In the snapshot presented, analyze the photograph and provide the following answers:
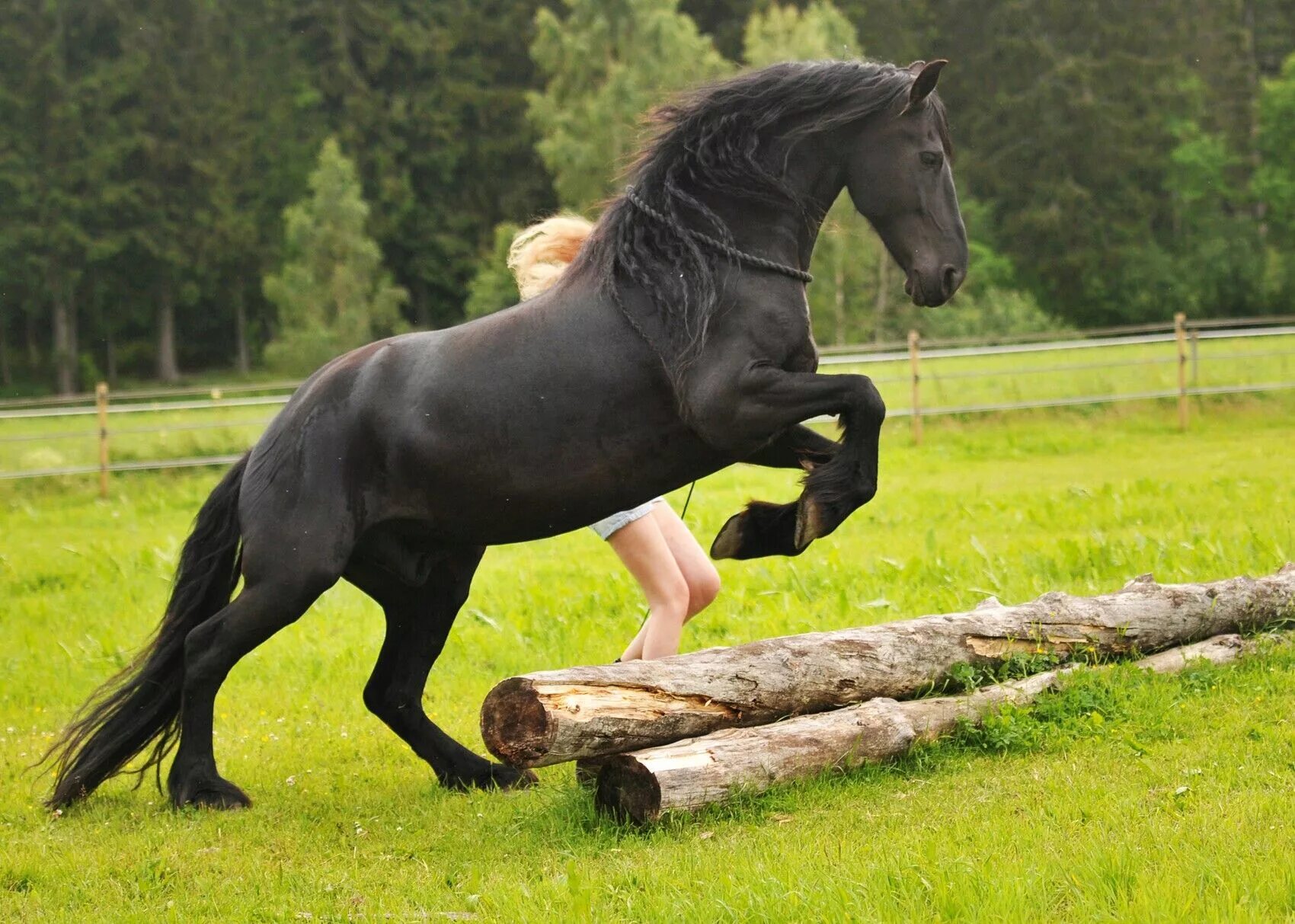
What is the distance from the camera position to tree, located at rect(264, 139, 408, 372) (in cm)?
3966

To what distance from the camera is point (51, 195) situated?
146 feet

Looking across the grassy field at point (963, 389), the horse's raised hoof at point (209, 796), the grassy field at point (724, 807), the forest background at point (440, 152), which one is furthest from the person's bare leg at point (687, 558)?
the forest background at point (440, 152)

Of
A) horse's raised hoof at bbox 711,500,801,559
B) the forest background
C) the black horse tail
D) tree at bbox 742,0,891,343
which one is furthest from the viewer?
the forest background

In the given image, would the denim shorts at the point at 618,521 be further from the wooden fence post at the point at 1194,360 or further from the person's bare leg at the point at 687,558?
the wooden fence post at the point at 1194,360

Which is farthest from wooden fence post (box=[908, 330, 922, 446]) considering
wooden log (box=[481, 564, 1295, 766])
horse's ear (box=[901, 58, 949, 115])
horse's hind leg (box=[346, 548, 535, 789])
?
horse's ear (box=[901, 58, 949, 115])

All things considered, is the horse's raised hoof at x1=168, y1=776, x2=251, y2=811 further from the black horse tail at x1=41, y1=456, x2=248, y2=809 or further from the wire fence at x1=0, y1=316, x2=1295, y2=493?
the wire fence at x1=0, y1=316, x2=1295, y2=493

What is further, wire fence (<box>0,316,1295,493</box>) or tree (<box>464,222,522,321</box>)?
tree (<box>464,222,522,321</box>)

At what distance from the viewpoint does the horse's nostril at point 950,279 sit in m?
4.83

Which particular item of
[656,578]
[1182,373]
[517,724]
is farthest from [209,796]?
[1182,373]

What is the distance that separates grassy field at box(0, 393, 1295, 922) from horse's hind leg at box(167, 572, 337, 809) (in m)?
0.14

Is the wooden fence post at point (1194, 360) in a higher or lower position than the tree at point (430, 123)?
lower

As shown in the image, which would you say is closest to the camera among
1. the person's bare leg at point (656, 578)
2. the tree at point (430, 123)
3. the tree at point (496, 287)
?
the person's bare leg at point (656, 578)

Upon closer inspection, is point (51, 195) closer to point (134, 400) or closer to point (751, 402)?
point (134, 400)

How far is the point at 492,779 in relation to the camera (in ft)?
18.9
